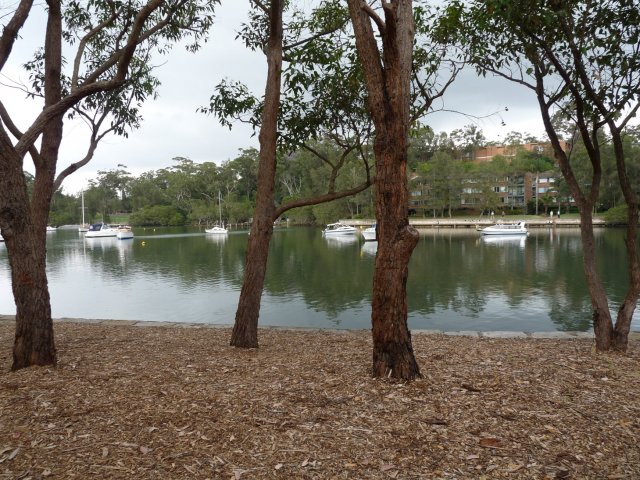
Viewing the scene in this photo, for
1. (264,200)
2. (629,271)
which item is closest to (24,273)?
(264,200)

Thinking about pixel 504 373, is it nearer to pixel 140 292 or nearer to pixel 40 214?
pixel 40 214

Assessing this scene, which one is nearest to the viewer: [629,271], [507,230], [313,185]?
[629,271]

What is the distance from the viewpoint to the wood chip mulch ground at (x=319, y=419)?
93.0 inches

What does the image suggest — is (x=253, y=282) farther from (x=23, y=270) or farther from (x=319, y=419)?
(x=319, y=419)

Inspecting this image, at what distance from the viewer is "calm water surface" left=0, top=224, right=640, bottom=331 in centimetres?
1141

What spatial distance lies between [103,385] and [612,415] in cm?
342

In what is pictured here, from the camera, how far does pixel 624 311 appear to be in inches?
185

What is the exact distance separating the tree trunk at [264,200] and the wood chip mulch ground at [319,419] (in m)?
0.87

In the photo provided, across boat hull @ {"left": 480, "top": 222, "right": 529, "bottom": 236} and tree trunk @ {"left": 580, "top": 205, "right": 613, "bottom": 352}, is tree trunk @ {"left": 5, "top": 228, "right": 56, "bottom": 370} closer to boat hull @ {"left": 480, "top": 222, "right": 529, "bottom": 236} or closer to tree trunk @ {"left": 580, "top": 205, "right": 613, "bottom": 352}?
tree trunk @ {"left": 580, "top": 205, "right": 613, "bottom": 352}

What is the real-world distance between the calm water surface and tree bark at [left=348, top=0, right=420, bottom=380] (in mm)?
7099

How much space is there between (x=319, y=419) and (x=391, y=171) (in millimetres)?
1702

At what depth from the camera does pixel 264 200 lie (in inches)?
199

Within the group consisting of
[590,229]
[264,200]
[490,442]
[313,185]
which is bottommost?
[490,442]

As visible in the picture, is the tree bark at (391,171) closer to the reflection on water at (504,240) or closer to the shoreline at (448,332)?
the shoreline at (448,332)
